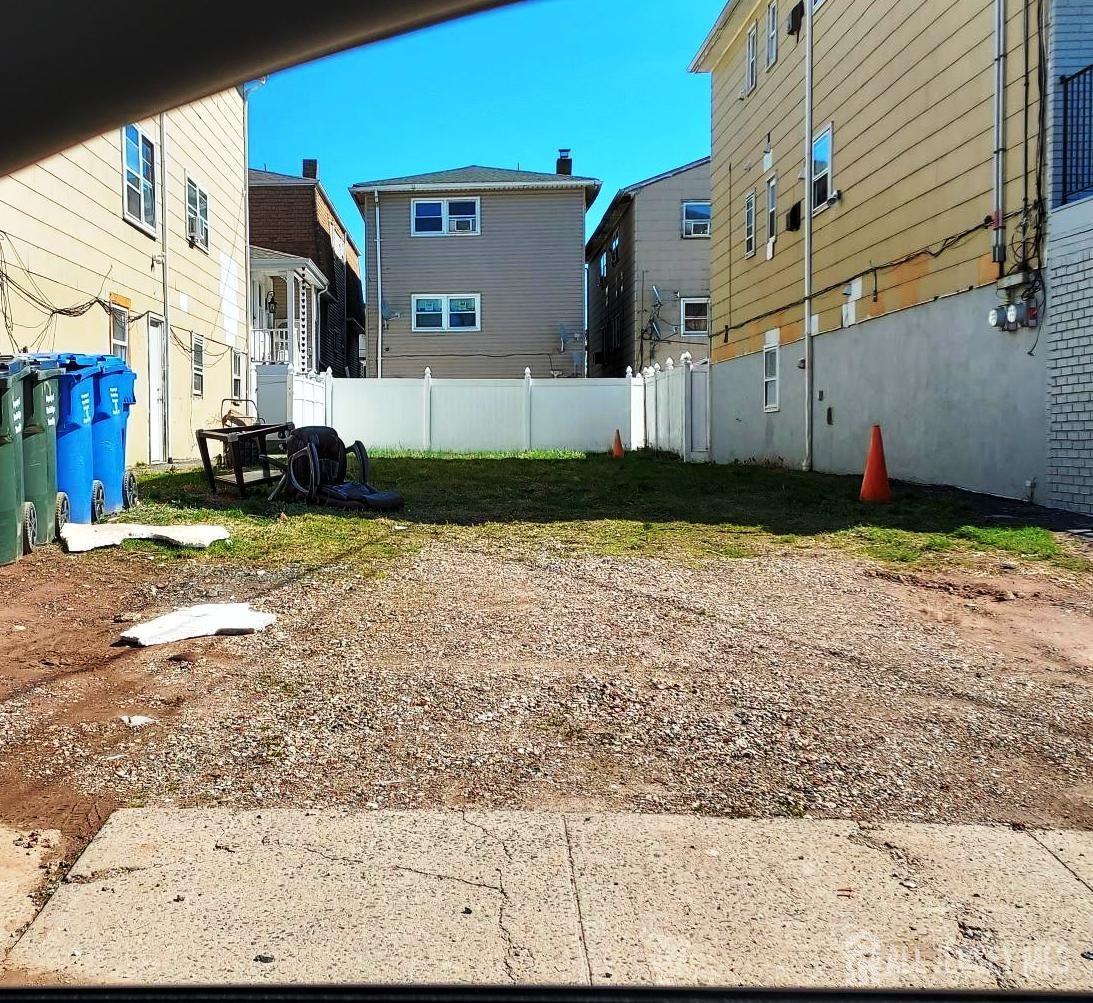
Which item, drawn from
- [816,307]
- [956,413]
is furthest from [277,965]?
[816,307]

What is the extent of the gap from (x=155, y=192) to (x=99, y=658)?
1133cm

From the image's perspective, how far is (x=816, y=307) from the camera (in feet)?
50.8

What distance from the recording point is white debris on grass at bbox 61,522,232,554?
295 inches

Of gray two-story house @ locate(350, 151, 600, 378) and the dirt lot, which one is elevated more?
gray two-story house @ locate(350, 151, 600, 378)

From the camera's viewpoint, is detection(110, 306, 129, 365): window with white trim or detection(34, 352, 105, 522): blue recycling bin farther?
detection(110, 306, 129, 365): window with white trim

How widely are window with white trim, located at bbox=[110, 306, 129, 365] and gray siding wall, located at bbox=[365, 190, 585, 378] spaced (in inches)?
616

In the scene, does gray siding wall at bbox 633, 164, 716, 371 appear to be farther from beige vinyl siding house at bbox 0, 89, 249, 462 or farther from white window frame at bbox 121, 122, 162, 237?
white window frame at bbox 121, 122, 162, 237

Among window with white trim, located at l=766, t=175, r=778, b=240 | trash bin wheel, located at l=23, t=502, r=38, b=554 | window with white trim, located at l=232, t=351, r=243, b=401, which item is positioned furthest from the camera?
window with white trim, located at l=232, t=351, r=243, b=401

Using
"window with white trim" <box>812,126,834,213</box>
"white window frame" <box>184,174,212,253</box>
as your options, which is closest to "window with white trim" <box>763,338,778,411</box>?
"window with white trim" <box>812,126,834,213</box>

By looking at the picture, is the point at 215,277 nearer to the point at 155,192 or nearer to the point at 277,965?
the point at 155,192

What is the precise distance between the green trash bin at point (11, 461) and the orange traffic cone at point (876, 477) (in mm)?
7945

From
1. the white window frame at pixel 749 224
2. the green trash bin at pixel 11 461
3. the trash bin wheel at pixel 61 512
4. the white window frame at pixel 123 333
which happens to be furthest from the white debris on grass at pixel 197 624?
the white window frame at pixel 749 224

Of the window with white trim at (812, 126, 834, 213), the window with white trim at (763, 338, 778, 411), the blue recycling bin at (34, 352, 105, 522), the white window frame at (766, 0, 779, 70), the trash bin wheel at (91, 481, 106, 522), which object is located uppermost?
the white window frame at (766, 0, 779, 70)

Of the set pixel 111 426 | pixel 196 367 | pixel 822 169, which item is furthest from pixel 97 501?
pixel 822 169
